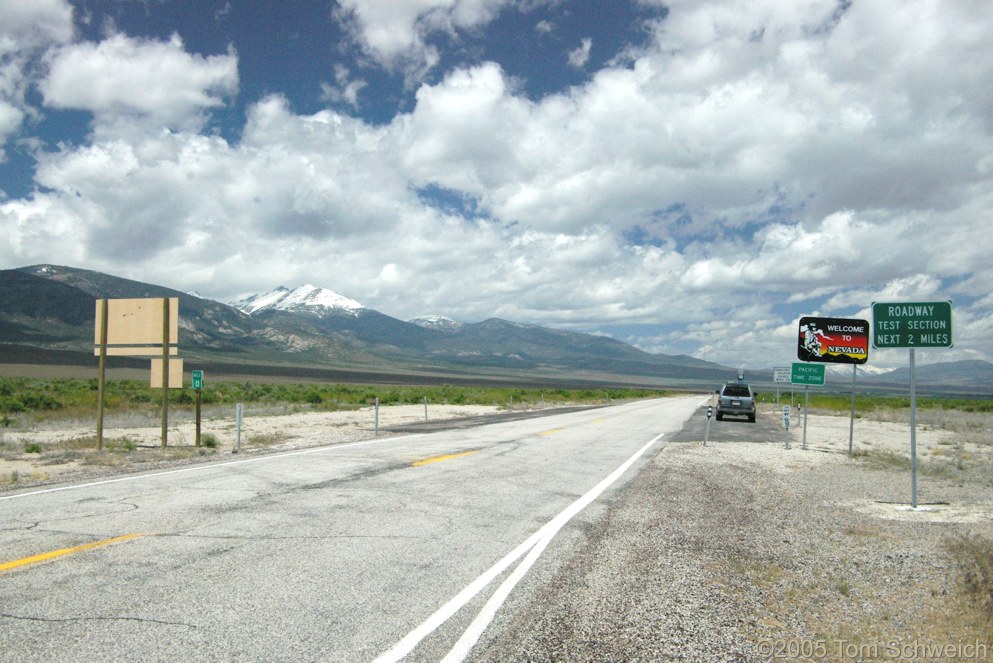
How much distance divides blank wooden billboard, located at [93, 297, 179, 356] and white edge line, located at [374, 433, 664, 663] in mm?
15047

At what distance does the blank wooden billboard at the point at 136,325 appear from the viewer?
1967 centimetres

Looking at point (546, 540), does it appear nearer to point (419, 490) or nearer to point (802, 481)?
point (419, 490)

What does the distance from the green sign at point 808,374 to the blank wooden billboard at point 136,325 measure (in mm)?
19511

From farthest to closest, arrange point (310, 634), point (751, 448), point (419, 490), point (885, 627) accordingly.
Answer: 1. point (751, 448)
2. point (419, 490)
3. point (885, 627)
4. point (310, 634)

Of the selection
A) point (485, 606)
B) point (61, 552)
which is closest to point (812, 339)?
point (485, 606)

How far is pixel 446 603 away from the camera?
5465mm

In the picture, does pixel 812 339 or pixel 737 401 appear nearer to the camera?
pixel 812 339

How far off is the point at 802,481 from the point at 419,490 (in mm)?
8051

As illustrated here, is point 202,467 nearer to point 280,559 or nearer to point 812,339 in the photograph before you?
point 280,559

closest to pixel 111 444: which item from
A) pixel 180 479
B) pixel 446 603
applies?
pixel 180 479

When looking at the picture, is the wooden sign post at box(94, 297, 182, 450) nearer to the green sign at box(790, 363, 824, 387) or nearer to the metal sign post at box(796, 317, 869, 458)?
the metal sign post at box(796, 317, 869, 458)

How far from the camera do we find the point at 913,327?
36.8ft

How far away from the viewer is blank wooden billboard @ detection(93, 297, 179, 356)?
19.7m

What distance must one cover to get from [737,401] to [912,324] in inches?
1009
